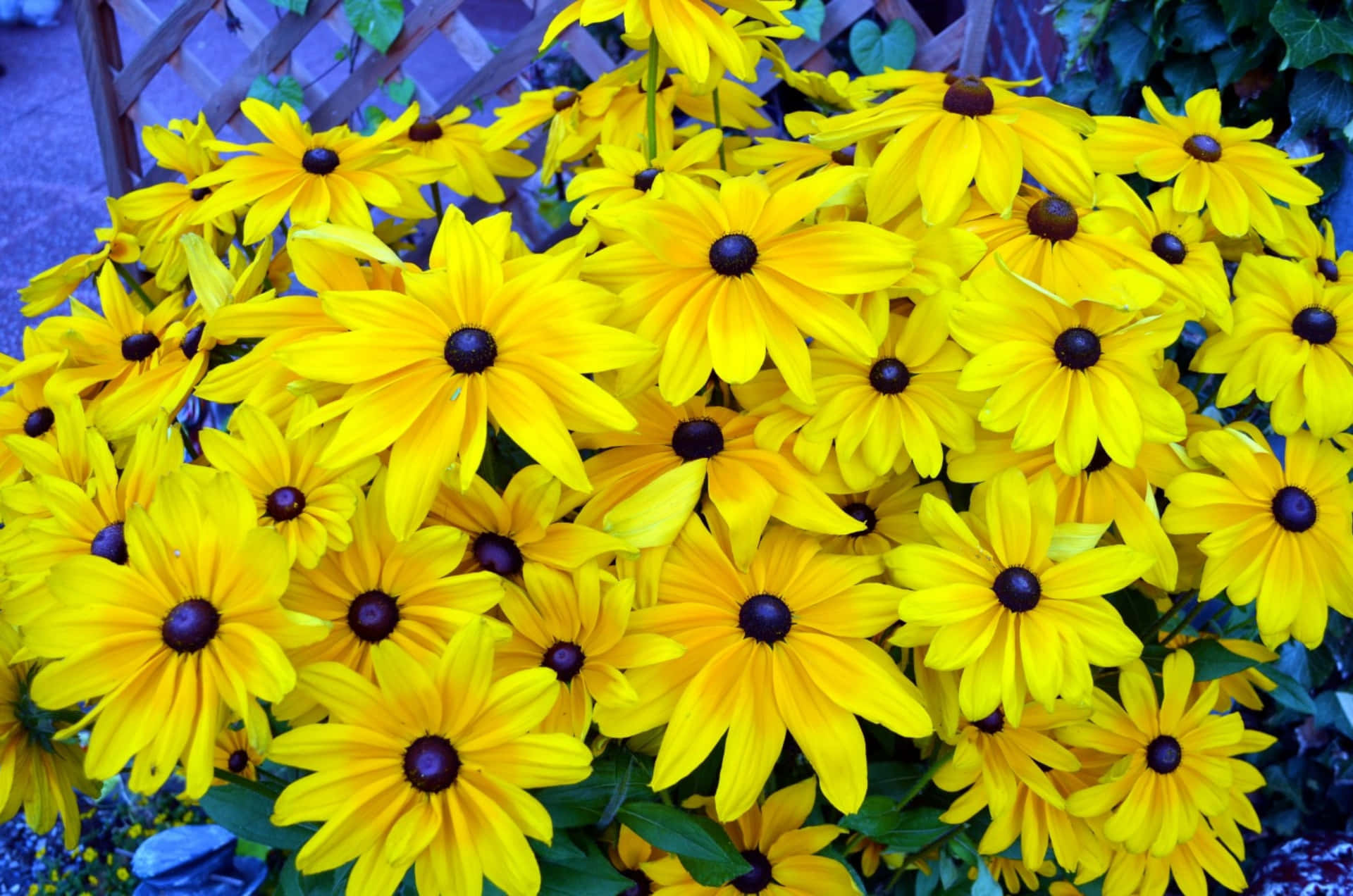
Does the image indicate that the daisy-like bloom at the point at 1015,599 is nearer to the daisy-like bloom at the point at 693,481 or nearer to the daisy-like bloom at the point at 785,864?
the daisy-like bloom at the point at 693,481

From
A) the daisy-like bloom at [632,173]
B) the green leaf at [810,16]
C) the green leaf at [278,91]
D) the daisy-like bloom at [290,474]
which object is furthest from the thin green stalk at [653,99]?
the green leaf at [278,91]

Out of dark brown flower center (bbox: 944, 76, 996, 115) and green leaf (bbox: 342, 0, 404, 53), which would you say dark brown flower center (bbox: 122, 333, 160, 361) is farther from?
green leaf (bbox: 342, 0, 404, 53)

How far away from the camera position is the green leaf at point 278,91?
7.23ft

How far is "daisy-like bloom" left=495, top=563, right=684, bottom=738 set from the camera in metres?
0.67

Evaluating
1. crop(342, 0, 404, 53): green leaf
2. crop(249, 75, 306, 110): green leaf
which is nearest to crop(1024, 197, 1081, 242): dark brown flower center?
crop(342, 0, 404, 53): green leaf

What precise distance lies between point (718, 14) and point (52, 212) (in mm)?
3271

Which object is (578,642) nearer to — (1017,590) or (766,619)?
(766,619)

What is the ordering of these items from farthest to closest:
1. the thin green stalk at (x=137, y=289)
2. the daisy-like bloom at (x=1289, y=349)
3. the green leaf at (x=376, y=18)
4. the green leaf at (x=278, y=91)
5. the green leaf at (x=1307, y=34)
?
the green leaf at (x=278, y=91)
the green leaf at (x=376, y=18)
the green leaf at (x=1307, y=34)
the thin green stalk at (x=137, y=289)
the daisy-like bloom at (x=1289, y=349)

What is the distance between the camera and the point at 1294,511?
0.76 m

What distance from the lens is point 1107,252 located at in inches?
30.5

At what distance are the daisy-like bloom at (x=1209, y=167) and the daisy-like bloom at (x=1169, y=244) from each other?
17 millimetres

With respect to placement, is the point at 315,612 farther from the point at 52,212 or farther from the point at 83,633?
the point at 52,212

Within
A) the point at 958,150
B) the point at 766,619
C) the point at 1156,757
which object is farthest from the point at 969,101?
the point at 1156,757

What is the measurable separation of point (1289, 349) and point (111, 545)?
796 mm
